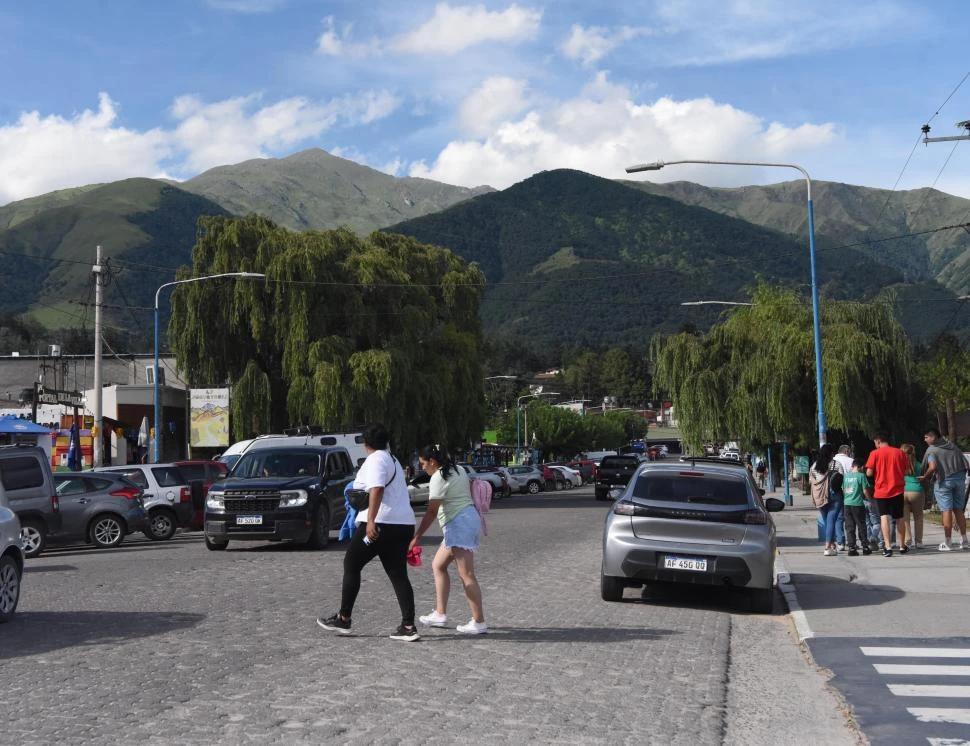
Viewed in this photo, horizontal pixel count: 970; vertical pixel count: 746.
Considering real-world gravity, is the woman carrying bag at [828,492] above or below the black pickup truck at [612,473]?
above

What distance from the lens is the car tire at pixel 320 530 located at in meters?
21.0

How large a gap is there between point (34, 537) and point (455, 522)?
13.3 m

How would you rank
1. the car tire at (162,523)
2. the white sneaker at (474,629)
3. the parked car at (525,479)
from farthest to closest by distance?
the parked car at (525,479), the car tire at (162,523), the white sneaker at (474,629)

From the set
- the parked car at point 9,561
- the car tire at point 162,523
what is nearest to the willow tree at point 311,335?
the car tire at point 162,523

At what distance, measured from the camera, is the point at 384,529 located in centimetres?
1015

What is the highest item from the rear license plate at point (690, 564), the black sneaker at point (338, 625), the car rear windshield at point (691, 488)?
the car rear windshield at point (691, 488)

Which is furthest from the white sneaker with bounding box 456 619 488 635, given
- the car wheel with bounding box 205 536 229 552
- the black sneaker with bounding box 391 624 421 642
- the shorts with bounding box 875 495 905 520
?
the car wheel with bounding box 205 536 229 552

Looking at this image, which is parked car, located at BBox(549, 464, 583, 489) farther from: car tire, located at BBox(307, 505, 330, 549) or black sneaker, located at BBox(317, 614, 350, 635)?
black sneaker, located at BBox(317, 614, 350, 635)

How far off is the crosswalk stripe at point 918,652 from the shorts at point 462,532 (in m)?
3.39

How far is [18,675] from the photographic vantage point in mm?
8719

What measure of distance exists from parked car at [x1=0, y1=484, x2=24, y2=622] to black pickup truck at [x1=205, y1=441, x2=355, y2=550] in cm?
864

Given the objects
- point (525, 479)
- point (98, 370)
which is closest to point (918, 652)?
point (98, 370)

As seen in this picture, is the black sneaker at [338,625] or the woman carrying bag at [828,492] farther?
the woman carrying bag at [828,492]

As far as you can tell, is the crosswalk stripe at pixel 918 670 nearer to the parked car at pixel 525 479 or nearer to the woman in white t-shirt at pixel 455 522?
the woman in white t-shirt at pixel 455 522
